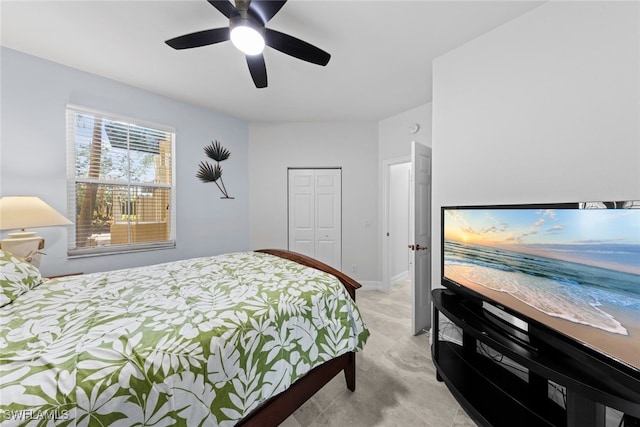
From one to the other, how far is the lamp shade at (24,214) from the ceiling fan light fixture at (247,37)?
2.04 metres

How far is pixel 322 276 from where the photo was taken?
5.63ft

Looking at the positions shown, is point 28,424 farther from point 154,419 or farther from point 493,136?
point 493,136

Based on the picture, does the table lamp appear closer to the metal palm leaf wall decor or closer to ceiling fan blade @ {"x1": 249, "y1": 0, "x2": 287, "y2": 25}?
the metal palm leaf wall decor

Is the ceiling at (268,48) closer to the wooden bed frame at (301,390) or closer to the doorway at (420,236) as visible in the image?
the doorway at (420,236)

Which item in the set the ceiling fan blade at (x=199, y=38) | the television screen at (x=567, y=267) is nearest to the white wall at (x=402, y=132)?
the television screen at (x=567, y=267)

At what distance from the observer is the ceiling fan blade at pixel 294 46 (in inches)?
60.3

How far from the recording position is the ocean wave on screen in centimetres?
102

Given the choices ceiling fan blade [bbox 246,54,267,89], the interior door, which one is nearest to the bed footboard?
the interior door

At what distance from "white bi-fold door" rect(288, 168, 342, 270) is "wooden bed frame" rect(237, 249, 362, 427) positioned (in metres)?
2.04

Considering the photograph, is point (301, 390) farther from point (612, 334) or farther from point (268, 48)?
point (268, 48)

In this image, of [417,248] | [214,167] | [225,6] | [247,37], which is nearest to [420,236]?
[417,248]

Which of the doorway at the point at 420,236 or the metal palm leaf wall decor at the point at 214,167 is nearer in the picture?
the doorway at the point at 420,236

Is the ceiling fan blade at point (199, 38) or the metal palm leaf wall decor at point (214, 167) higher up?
the ceiling fan blade at point (199, 38)

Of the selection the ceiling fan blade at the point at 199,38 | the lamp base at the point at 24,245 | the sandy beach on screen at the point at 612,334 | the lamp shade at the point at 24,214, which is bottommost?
the sandy beach on screen at the point at 612,334
